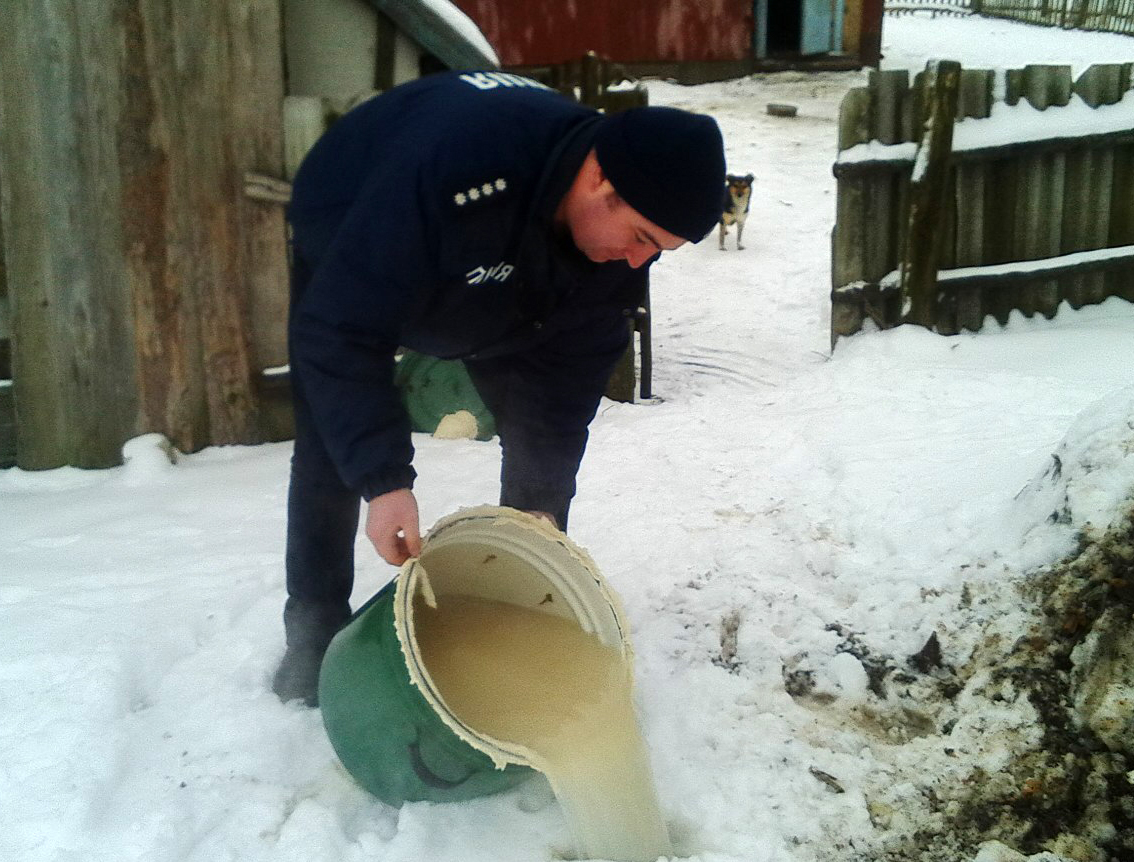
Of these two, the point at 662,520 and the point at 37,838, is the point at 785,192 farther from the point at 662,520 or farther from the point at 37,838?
the point at 37,838

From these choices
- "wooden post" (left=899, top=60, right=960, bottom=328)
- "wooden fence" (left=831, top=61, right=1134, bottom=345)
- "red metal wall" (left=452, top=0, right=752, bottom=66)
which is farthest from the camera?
"red metal wall" (left=452, top=0, right=752, bottom=66)

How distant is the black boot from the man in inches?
16.8

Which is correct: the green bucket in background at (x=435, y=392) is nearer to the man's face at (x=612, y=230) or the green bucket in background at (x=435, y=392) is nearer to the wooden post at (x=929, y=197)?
the man's face at (x=612, y=230)

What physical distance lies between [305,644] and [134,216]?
1898mm

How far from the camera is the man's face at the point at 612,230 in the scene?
→ 176 cm

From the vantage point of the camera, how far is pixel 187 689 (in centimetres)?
248

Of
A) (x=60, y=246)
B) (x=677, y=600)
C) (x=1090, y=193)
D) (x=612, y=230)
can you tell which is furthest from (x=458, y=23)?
(x=1090, y=193)

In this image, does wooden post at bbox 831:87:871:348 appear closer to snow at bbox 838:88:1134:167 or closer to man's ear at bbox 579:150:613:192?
snow at bbox 838:88:1134:167

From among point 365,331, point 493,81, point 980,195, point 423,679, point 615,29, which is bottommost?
point 423,679

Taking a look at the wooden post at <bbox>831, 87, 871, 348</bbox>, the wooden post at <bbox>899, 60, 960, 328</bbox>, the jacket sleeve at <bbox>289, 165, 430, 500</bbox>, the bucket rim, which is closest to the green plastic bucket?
the bucket rim

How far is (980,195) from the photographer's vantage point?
516 cm

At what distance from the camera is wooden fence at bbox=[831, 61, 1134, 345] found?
5.00 metres

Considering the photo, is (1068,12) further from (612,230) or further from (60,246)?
(612,230)

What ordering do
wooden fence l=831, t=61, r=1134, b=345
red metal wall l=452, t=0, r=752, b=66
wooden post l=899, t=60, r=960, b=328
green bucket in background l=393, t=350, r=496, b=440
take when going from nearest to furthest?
green bucket in background l=393, t=350, r=496, b=440, wooden post l=899, t=60, r=960, b=328, wooden fence l=831, t=61, r=1134, b=345, red metal wall l=452, t=0, r=752, b=66
